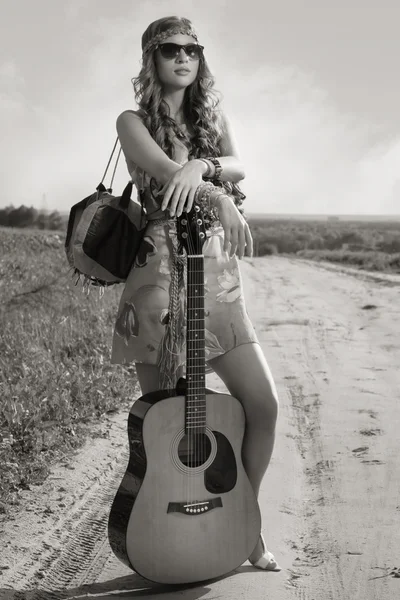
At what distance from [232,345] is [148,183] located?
664mm

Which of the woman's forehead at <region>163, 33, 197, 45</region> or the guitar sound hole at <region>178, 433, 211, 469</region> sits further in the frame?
the woman's forehead at <region>163, 33, 197, 45</region>

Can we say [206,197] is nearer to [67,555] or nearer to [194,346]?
[194,346]

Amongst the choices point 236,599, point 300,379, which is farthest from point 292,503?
point 300,379

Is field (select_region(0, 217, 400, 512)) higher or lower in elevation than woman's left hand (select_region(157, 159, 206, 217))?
lower

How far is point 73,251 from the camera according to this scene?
2922 mm

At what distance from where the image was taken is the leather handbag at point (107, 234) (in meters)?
2.87

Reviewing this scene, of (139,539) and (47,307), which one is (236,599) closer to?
(139,539)

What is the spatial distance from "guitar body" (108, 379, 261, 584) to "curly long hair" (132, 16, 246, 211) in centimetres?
84

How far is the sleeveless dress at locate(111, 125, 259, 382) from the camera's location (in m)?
2.87

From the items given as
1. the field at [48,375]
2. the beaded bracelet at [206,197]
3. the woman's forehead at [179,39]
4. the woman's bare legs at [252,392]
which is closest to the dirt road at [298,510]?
the field at [48,375]

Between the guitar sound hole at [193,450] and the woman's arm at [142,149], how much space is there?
35.6 inches

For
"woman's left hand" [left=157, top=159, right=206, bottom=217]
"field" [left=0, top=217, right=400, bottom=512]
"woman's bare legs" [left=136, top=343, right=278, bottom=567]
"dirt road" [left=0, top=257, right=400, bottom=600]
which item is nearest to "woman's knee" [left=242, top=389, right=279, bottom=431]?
"woman's bare legs" [left=136, top=343, right=278, bottom=567]

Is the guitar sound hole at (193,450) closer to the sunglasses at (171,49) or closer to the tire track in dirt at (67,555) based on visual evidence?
the tire track in dirt at (67,555)

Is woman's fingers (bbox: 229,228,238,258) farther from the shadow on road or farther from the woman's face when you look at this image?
the shadow on road
